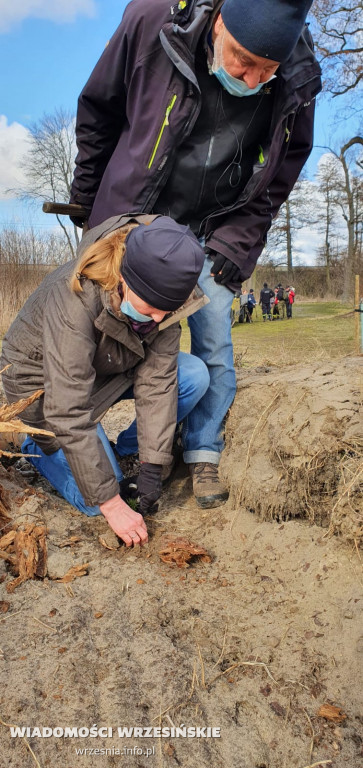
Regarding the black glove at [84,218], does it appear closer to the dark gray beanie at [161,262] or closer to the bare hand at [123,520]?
the dark gray beanie at [161,262]

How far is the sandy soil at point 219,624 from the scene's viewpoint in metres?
1.67

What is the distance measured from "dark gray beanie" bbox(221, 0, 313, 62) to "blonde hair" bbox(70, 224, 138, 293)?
0.89m

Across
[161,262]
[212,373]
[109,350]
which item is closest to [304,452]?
[212,373]

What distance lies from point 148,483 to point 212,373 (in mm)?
813

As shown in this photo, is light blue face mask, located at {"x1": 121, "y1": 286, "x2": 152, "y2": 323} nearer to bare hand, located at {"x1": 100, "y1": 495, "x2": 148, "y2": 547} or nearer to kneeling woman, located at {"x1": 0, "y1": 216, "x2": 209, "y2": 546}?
kneeling woman, located at {"x1": 0, "y1": 216, "x2": 209, "y2": 546}

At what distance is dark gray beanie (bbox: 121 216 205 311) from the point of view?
6.86 ft

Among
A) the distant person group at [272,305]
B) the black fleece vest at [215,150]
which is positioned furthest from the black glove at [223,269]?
the distant person group at [272,305]

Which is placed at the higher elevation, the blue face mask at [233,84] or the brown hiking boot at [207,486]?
the blue face mask at [233,84]

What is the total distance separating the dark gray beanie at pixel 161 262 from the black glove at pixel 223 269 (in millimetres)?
737

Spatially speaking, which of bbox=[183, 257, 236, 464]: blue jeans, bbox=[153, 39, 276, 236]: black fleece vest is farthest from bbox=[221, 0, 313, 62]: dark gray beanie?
bbox=[183, 257, 236, 464]: blue jeans

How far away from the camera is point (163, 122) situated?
2.57 metres

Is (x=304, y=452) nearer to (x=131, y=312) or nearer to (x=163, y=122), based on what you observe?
(x=131, y=312)

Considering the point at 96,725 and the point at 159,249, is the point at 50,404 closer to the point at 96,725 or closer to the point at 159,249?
the point at 159,249

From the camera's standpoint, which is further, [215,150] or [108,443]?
[108,443]
